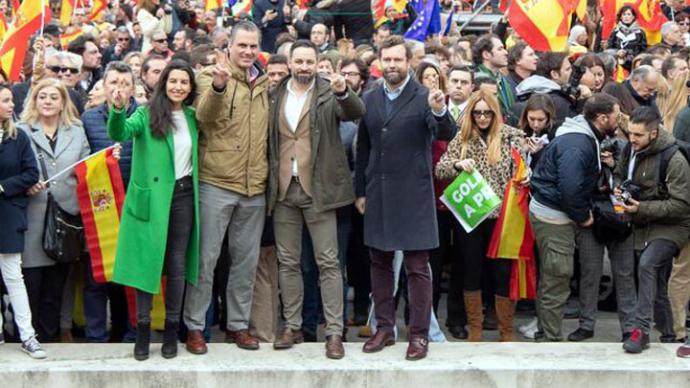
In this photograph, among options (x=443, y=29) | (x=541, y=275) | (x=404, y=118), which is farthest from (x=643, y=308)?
(x=443, y=29)

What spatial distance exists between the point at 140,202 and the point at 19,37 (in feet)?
10.8

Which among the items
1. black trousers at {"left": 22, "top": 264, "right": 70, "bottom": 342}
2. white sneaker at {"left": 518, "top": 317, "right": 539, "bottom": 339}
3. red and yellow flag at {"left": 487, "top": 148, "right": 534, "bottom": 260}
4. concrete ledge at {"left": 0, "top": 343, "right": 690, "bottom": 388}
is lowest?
white sneaker at {"left": 518, "top": 317, "right": 539, "bottom": 339}

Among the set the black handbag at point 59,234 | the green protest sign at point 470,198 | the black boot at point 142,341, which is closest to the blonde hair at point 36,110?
the black handbag at point 59,234

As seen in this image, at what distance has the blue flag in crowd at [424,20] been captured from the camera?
1552 centimetres

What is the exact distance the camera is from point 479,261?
339 inches

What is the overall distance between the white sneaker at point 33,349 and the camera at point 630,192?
4.10m

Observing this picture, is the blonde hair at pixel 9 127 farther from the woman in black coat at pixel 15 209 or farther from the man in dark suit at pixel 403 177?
the man in dark suit at pixel 403 177

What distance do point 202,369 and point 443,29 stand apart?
33.2 feet

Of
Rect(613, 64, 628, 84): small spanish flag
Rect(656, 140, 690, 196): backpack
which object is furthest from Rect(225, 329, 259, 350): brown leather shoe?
Rect(613, 64, 628, 84): small spanish flag

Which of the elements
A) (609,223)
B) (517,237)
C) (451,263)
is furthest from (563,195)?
(451,263)

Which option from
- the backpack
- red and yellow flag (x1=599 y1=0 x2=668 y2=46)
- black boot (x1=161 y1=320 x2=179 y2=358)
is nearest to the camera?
black boot (x1=161 y1=320 x2=179 y2=358)

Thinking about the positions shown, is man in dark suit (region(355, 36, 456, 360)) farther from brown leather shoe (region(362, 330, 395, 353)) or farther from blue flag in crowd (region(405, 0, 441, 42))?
blue flag in crowd (region(405, 0, 441, 42))

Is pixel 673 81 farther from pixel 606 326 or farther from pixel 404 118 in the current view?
pixel 404 118

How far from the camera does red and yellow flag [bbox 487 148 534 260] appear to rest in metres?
8.57
